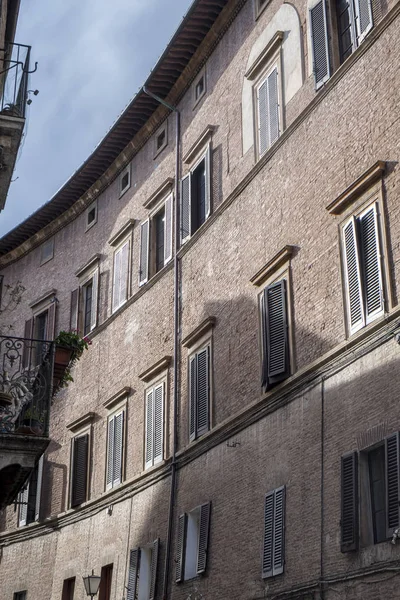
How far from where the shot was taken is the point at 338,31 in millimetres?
15336

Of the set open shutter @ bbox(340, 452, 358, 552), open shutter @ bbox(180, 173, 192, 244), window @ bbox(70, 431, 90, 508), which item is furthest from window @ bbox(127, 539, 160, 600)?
open shutter @ bbox(340, 452, 358, 552)

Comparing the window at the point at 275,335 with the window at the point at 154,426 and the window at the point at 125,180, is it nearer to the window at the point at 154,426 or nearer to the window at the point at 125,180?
the window at the point at 154,426

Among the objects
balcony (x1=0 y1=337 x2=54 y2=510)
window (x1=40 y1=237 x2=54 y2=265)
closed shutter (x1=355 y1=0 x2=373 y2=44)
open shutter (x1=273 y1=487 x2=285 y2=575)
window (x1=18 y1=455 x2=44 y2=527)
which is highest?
window (x1=40 y1=237 x2=54 y2=265)

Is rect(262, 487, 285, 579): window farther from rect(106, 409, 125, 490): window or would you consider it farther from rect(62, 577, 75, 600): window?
rect(62, 577, 75, 600): window

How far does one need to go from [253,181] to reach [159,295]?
4.36 metres

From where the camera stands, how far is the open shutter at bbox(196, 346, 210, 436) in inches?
675

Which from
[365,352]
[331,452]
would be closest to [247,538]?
Answer: [331,452]

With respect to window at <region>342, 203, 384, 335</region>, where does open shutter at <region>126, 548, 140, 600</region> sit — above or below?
below

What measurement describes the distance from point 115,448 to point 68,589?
135 inches

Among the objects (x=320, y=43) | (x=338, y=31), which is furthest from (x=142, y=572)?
(x=338, y=31)

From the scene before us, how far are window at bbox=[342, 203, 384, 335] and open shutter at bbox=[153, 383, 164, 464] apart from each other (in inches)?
267

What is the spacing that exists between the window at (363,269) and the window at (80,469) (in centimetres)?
1069

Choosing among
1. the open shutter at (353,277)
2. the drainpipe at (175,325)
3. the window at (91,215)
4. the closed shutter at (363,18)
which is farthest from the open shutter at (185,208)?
the open shutter at (353,277)

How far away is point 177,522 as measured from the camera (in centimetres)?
1728
